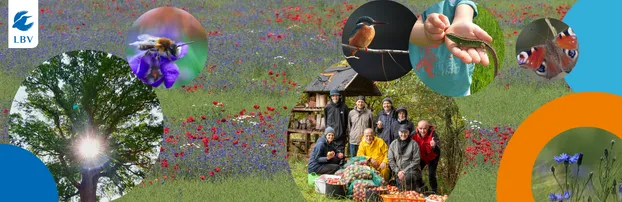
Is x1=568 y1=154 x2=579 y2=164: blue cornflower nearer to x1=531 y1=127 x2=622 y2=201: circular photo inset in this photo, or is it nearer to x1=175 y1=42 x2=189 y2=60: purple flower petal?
x1=531 y1=127 x2=622 y2=201: circular photo inset

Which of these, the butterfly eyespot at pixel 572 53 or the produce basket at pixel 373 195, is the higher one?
the butterfly eyespot at pixel 572 53

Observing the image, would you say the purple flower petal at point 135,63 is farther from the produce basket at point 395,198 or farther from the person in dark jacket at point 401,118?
the produce basket at point 395,198

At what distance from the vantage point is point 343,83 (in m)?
10.0

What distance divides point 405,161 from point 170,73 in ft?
10.3

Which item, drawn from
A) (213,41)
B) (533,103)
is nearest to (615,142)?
(533,103)

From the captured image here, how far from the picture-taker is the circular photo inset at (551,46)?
1156 cm

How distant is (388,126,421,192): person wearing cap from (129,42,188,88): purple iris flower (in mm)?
2951

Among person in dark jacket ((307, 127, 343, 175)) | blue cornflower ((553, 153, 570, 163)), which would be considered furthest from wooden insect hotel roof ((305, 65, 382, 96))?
blue cornflower ((553, 153, 570, 163))

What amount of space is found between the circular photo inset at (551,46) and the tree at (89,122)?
4.86 m

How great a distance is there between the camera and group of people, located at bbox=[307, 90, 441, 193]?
9.63 m

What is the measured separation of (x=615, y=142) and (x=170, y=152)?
5.35m

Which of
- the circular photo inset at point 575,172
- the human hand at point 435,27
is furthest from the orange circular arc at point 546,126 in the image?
the human hand at point 435,27

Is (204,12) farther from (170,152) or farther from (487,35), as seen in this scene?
(487,35)

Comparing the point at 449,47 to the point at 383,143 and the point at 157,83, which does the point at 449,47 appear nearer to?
the point at 383,143
